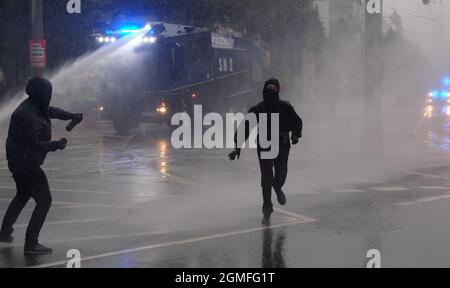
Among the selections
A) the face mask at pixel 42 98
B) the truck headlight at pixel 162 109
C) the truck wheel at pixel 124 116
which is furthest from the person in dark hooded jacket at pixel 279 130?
the truck wheel at pixel 124 116

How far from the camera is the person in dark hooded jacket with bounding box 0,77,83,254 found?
20.5ft

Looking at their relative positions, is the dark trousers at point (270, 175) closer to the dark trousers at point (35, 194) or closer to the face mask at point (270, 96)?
the face mask at point (270, 96)

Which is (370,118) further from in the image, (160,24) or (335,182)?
(335,182)

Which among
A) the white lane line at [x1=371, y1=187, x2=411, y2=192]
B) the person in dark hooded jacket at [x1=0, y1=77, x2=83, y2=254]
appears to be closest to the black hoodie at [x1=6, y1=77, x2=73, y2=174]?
the person in dark hooded jacket at [x1=0, y1=77, x2=83, y2=254]

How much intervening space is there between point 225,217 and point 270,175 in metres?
0.81

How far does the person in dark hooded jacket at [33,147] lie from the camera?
20.5 ft

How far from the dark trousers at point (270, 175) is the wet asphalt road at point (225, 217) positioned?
28cm

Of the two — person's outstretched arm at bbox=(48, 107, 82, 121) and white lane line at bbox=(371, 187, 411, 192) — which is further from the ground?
person's outstretched arm at bbox=(48, 107, 82, 121)

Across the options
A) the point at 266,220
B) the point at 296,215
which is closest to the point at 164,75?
the point at 296,215

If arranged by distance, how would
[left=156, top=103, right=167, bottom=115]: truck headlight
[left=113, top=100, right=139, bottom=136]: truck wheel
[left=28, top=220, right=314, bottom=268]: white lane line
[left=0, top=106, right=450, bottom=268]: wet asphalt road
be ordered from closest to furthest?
[left=28, top=220, right=314, bottom=268]: white lane line < [left=0, top=106, right=450, bottom=268]: wet asphalt road < [left=156, top=103, right=167, bottom=115]: truck headlight < [left=113, top=100, right=139, bottom=136]: truck wheel

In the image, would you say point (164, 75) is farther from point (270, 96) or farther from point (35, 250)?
point (35, 250)

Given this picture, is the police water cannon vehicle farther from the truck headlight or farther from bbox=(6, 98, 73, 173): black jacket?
bbox=(6, 98, 73, 173): black jacket

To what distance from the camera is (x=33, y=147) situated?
20.5 ft

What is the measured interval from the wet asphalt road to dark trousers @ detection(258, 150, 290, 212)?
28 cm
